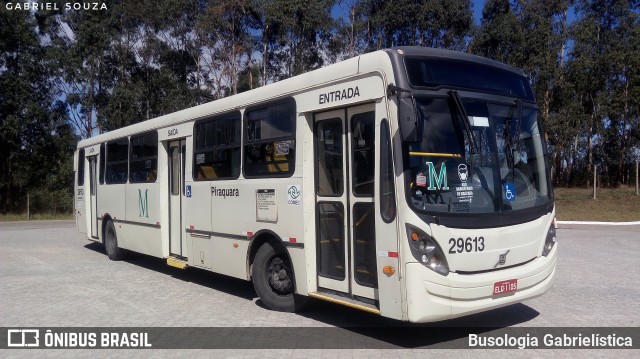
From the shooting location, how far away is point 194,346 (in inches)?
249

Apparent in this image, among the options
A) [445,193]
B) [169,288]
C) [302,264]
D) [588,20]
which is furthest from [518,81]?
[588,20]

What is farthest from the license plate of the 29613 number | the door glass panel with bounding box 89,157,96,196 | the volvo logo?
the door glass panel with bounding box 89,157,96,196

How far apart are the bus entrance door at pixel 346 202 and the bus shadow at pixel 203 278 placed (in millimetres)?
2559

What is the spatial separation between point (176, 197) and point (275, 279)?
3.63 m

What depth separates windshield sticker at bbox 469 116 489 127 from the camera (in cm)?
610

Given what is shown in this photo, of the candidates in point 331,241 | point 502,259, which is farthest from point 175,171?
point 502,259

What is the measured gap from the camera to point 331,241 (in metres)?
6.83

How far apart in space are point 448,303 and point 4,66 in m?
39.6

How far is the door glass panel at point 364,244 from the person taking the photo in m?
Result: 6.17

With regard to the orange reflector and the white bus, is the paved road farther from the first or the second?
the orange reflector

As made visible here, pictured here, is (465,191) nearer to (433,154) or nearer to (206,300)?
(433,154)

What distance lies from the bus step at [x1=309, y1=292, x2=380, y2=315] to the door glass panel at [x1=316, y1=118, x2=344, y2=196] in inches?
48.0

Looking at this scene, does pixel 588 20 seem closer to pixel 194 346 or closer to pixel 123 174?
pixel 123 174

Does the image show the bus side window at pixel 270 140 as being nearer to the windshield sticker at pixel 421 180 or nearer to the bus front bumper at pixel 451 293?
the windshield sticker at pixel 421 180
